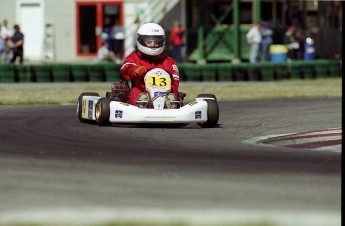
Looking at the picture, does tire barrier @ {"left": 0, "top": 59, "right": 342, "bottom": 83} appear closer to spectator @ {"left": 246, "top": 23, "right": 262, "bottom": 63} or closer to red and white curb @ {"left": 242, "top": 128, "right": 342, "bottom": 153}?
spectator @ {"left": 246, "top": 23, "right": 262, "bottom": 63}

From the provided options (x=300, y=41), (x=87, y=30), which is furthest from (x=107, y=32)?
(x=300, y=41)

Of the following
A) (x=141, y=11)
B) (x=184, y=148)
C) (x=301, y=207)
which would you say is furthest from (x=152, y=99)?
(x=141, y=11)

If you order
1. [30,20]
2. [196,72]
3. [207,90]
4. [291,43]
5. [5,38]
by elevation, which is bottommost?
[207,90]

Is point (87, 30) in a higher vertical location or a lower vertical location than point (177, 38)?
higher

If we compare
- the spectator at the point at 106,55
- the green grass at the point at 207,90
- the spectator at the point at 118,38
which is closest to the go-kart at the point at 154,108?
the green grass at the point at 207,90

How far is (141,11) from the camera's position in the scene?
39969 mm

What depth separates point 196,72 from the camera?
28.2m

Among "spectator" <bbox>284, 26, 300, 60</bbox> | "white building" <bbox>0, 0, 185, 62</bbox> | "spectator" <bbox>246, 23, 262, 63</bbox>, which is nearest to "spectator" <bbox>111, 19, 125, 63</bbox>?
"white building" <bbox>0, 0, 185, 62</bbox>

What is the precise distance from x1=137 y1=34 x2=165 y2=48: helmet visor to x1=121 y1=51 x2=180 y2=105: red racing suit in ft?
0.49

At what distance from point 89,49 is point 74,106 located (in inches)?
870

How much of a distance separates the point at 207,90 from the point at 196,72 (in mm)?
4797

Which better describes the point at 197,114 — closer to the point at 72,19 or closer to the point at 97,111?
the point at 97,111

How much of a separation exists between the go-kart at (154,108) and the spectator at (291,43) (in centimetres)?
2235

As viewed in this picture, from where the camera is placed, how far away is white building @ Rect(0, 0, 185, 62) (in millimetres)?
39781
